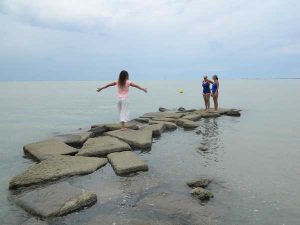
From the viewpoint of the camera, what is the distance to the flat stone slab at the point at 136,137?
10.5m

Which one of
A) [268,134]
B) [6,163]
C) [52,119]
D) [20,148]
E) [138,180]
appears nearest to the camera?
[138,180]

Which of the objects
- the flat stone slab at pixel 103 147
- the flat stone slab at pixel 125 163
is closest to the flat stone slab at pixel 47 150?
the flat stone slab at pixel 103 147

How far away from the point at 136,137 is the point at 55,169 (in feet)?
12.3

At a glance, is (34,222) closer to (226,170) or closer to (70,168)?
(70,168)

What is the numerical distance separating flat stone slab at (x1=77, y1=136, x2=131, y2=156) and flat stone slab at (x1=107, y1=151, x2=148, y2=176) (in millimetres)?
504

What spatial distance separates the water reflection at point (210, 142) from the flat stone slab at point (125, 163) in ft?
6.48

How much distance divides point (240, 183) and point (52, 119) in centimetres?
1657

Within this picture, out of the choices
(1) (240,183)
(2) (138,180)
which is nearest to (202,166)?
(1) (240,183)

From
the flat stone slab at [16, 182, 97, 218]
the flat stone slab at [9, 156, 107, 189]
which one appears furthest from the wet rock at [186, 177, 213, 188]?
the flat stone slab at [9, 156, 107, 189]

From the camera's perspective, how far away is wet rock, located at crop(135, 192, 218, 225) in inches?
224

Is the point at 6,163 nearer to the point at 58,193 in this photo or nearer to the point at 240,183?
the point at 58,193

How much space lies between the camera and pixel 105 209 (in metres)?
6.03

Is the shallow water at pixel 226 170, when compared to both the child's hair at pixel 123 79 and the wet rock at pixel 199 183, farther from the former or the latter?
the child's hair at pixel 123 79

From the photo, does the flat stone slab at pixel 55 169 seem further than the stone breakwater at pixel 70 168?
Yes
